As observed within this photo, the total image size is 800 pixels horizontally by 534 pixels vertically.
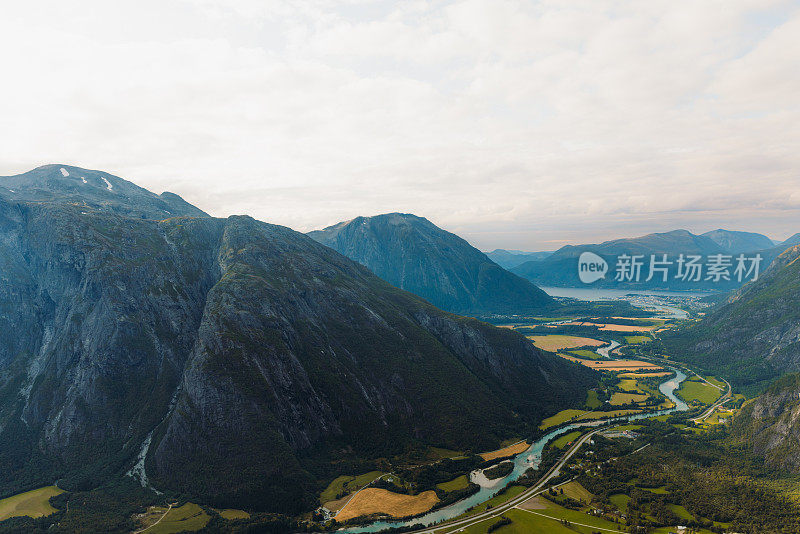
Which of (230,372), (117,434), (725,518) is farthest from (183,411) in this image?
(725,518)

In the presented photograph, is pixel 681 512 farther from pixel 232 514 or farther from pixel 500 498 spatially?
pixel 232 514

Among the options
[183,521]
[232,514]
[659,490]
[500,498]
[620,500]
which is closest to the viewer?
[183,521]

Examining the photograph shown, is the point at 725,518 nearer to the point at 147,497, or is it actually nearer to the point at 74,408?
the point at 147,497

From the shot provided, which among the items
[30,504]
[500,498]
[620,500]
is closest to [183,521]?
[30,504]

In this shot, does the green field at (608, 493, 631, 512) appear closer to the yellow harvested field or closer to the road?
the road

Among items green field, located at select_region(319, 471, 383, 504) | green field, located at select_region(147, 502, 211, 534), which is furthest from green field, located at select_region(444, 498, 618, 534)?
green field, located at select_region(147, 502, 211, 534)
